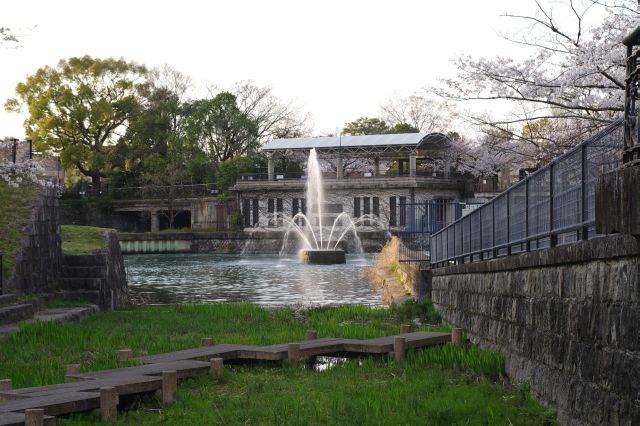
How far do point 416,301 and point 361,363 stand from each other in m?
9.68

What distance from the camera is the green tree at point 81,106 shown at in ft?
284

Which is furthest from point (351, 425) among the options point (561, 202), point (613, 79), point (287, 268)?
point (287, 268)

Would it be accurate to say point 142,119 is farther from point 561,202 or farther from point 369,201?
point 561,202

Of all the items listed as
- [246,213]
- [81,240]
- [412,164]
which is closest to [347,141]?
[412,164]

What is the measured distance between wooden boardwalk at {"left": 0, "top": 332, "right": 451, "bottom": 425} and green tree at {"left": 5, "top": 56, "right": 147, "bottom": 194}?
76.7m

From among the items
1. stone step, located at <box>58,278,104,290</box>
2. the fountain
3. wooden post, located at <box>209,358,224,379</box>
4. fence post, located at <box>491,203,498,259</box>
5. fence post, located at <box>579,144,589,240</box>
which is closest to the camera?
fence post, located at <box>579,144,589,240</box>

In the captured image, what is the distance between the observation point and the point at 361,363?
1262 centimetres

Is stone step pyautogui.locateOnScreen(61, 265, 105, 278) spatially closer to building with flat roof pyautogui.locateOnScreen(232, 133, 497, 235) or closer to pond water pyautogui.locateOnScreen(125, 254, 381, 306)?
pond water pyautogui.locateOnScreen(125, 254, 381, 306)

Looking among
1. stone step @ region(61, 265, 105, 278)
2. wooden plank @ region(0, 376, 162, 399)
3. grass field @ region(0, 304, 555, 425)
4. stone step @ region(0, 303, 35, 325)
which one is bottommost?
grass field @ region(0, 304, 555, 425)

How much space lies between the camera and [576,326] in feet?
26.8

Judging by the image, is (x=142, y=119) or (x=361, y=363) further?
(x=142, y=119)

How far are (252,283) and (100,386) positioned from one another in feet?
94.7

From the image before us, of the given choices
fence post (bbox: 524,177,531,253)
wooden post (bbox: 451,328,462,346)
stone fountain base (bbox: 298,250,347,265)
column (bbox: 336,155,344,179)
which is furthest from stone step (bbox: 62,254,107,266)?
column (bbox: 336,155,344,179)

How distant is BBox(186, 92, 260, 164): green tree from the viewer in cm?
8438
